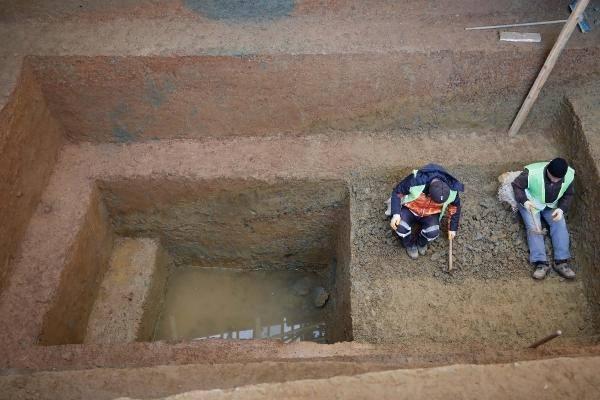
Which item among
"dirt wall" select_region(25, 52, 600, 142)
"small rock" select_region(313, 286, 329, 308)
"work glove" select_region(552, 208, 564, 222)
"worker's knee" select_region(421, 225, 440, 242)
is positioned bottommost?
"small rock" select_region(313, 286, 329, 308)

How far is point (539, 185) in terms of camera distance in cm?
399

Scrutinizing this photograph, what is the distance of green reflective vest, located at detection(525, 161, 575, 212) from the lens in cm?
396

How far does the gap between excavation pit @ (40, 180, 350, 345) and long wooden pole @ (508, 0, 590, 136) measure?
1732 mm

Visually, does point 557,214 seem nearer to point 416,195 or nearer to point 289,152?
point 416,195

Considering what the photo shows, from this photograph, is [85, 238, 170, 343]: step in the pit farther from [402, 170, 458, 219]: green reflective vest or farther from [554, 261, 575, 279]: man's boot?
[554, 261, 575, 279]: man's boot

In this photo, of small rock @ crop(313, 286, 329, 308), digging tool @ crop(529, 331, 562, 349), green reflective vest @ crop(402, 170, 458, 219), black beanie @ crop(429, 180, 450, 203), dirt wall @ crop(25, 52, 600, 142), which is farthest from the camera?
small rock @ crop(313, 286, 329, 308)

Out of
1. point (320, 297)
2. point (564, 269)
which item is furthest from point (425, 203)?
point (320, 297)

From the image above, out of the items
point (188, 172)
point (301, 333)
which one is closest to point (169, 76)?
point (188, 172)

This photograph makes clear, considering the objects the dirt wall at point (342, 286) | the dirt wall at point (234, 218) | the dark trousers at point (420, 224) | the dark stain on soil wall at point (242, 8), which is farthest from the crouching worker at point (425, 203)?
the dark stain on soil wall at point (242, 8)

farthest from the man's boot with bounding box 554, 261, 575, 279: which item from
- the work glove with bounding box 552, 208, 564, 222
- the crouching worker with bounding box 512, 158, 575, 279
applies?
the work glove with bounding box 552, 208, 564, 222

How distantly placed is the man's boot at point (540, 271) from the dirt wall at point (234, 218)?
174 cm

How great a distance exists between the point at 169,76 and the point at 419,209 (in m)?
2.45

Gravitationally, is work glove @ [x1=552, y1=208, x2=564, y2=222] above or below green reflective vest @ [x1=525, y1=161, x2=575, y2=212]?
below

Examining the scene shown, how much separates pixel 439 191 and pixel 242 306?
2611 millimetres
